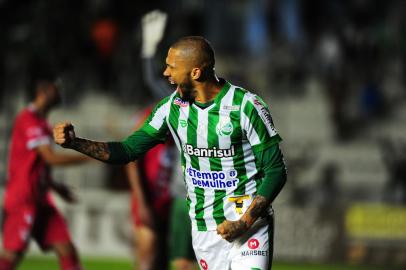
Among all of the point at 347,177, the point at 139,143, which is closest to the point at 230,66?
the point at 347,177

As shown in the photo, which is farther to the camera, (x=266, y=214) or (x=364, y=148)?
(x=364, y=148)

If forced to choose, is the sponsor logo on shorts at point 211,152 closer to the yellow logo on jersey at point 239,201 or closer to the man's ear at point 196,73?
the yellow logo on jersey at point 239,201

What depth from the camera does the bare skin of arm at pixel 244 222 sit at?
5.95 metres

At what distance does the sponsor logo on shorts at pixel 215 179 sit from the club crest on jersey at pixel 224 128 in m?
0.25

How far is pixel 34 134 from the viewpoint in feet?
29.8

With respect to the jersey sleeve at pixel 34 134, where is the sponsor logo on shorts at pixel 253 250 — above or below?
below

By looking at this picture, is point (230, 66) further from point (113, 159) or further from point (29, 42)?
point (113, 159)

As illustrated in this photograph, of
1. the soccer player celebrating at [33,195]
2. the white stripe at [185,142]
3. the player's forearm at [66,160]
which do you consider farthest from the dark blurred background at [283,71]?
the white stripe at [185,142]

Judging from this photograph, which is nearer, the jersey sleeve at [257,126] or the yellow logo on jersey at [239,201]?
the jersey sleeve at [257,126]

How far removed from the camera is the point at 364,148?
810 inches

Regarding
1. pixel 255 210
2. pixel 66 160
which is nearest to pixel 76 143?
pixel 255 210

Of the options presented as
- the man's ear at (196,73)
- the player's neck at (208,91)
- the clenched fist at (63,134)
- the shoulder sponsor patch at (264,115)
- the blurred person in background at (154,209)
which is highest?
the man's ear at (196,73)

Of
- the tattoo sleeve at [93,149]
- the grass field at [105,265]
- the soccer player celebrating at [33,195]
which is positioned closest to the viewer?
the tattoo sleeve at [93,149]

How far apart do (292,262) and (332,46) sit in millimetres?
6114
